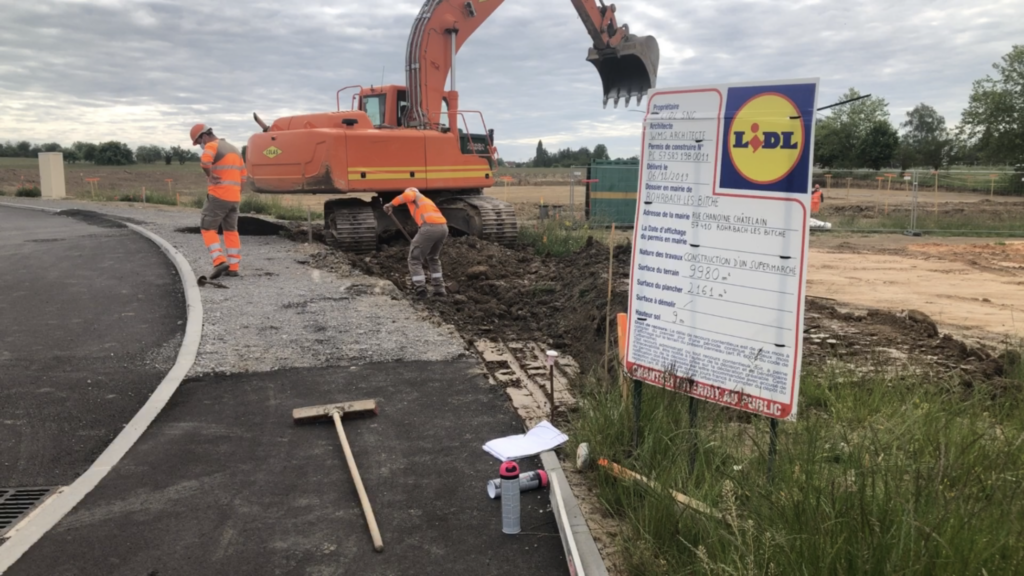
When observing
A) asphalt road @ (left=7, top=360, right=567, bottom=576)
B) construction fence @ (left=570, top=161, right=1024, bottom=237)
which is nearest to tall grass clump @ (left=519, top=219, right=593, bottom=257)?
construction fence @ (left=570, top=161, right=1024, bottom=237)

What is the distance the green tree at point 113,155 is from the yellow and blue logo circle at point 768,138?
9165 cm

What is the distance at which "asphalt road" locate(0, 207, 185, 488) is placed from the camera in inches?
197

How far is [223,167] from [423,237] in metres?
3.33

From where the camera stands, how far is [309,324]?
8.10 meters

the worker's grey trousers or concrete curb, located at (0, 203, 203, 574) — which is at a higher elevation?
the worker's grey trousers

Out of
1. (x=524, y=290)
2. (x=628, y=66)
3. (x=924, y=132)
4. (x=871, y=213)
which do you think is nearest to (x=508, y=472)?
(x=524, y=290)

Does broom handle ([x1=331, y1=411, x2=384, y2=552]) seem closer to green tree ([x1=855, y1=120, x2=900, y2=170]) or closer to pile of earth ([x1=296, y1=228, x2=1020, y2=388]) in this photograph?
pile of earth ([x1=296, y1=228, x2=1020, y2=388])

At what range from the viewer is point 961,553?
2.51 meters

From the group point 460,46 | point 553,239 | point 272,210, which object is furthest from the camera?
point 272,210

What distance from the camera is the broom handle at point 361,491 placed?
3725mm

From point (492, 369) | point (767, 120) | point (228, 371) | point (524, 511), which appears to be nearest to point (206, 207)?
point (228, 371)

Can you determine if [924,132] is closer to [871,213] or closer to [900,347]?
[871,213]

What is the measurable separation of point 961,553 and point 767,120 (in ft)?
6.33

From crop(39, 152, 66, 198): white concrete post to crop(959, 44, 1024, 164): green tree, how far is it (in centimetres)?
5333
